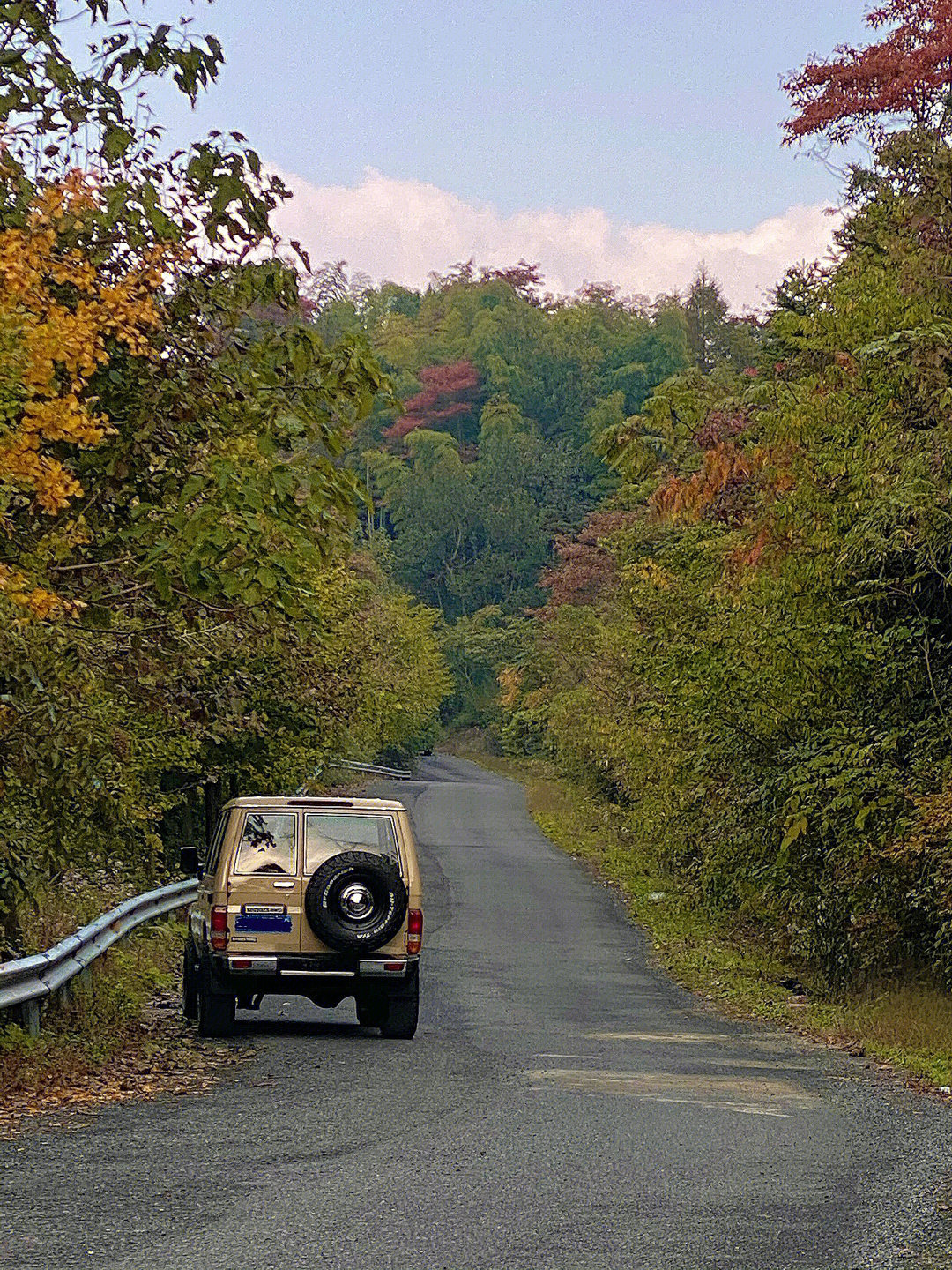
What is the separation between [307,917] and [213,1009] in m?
1.03

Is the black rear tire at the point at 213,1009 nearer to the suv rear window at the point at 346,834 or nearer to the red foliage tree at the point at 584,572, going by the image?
the suv rear window at the point at 346,834

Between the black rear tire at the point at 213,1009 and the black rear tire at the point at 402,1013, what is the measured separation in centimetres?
131

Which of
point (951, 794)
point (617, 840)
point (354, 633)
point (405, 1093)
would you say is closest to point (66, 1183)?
point (405, 1093)

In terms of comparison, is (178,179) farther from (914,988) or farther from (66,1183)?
(914,988)

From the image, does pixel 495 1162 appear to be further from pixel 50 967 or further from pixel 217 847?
pixel 217 847

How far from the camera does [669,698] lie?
22828 mm

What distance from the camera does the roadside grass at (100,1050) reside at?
35.5ft

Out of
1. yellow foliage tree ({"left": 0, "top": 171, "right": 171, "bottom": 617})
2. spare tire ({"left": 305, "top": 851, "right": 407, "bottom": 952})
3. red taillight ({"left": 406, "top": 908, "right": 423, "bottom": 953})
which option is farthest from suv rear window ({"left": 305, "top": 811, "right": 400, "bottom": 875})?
yellow foliage tree ({"left": 0, "top": 171, "right": 171, "bottom": 617})

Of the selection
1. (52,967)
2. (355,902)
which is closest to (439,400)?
(355,902)

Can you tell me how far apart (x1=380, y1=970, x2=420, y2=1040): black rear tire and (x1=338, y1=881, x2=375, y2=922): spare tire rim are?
0.74m

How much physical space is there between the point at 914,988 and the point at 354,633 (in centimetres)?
1694

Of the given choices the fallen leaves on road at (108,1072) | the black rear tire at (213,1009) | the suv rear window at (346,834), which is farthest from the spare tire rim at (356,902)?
the fallen leaves on road at (108,1072)

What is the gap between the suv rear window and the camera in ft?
47.9

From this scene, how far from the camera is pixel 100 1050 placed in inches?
495
